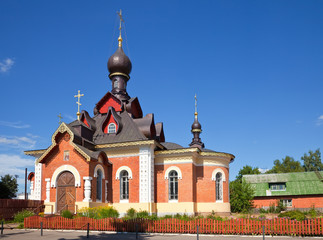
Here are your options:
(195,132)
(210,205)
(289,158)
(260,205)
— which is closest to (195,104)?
(195,132)

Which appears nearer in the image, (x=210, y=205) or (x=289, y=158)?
(x=210, y=205)

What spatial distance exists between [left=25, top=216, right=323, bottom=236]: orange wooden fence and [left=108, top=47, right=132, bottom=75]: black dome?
16.5 m

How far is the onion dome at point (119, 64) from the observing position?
31047mm

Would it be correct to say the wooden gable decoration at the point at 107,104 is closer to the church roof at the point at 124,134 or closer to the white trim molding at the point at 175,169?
the church roof at the point at 124,134

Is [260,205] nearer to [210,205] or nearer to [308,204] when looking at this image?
[308,204]

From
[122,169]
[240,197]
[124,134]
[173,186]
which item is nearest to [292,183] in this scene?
[240,197]

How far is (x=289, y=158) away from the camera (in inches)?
2699

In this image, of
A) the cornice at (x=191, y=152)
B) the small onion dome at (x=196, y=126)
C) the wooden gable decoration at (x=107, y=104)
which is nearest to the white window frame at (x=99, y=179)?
the cornice at (x=191, y=152)

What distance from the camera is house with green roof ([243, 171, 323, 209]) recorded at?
124ft

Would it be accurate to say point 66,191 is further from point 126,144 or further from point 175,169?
point 175,169

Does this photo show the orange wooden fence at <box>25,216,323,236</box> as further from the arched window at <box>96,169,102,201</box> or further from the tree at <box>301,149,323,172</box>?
the tree at <box>301,149,323,172</box>

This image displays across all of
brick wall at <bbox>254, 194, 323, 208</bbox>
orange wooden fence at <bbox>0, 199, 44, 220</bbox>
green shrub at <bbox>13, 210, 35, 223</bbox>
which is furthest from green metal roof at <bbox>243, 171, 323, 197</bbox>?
green shrub at <bbox>13, 210, 35, 223</bbox>

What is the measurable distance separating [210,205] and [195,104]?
16.7 meters

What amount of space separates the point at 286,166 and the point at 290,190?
100.0ft
